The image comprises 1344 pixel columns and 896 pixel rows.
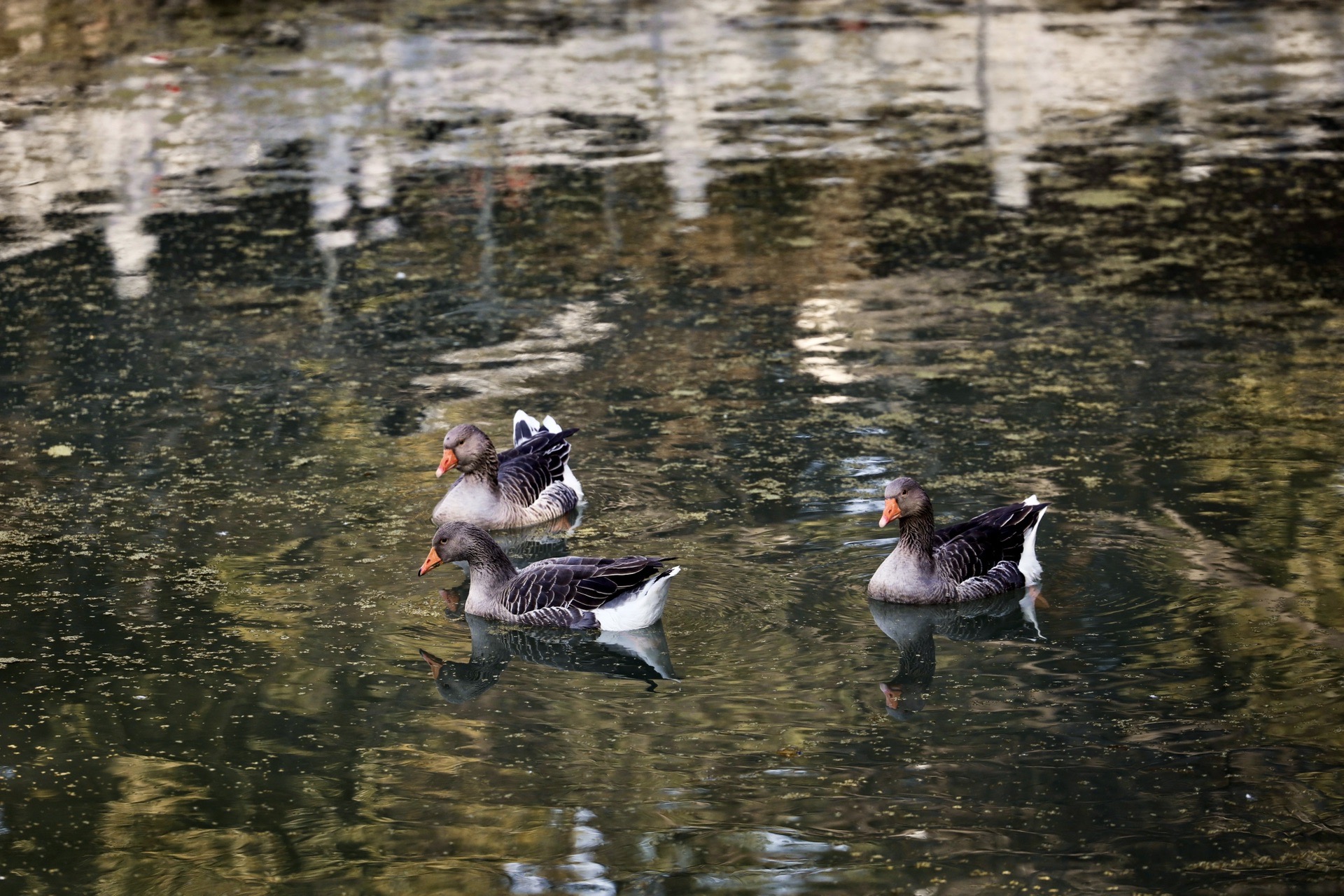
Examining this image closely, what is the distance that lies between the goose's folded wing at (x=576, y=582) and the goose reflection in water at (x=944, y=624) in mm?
Answer: 1123

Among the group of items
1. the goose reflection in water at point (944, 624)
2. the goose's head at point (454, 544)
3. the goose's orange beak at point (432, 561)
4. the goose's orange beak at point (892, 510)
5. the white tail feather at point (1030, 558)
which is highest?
the goose's orange beak at point (892, 510)

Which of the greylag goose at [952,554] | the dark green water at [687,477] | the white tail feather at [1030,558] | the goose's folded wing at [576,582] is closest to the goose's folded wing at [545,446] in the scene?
the dark green water at [687,477]

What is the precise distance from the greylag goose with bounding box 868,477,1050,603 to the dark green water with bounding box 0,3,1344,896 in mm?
134

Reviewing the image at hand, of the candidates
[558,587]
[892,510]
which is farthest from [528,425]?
[892,510]

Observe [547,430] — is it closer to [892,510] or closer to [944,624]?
[892,510]

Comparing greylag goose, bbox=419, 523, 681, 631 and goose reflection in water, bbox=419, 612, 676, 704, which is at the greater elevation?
greylag goose, bbox=419, 523, 681, 631

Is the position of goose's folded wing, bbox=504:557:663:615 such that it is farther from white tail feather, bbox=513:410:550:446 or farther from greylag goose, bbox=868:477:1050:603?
white tail feather, bbox=513:410:550:446

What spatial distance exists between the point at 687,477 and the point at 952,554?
194 centimetres

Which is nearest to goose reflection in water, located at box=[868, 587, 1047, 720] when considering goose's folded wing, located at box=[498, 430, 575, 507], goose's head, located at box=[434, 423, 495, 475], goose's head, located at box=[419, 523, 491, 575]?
goose's head, located at box=[419, 523, 491, 575]

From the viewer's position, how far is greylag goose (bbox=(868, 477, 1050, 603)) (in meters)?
8.16

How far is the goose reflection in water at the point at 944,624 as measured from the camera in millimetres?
7602

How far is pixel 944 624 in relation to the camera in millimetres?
8133

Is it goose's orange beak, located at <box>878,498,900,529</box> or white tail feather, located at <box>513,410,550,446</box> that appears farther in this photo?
white tail feather, located at <box>513,410,550,446</box>

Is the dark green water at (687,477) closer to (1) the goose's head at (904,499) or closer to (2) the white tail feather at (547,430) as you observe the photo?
(2) the white tail feather at (547,430)
